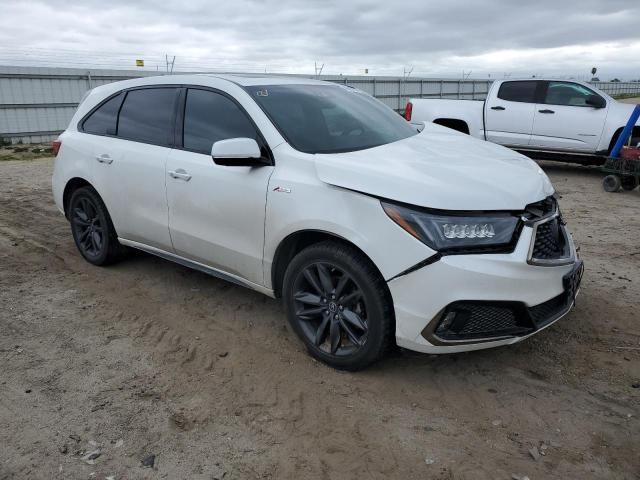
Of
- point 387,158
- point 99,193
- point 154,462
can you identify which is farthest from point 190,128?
point 154,462

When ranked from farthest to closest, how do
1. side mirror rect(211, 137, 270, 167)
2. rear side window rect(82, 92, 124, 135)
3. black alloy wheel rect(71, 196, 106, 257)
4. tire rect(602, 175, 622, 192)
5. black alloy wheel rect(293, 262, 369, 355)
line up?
tire rect(602, 175, 622, 192) → black alloy wheel rect(71, 196, 106, 257) → rear side window rect(82, 92, 124, 135) → side mirror rect(211, 137, 270, 167) → black alloy wheel rect(293, 262, 369, 355)

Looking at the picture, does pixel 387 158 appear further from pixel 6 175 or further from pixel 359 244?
pixel 6 175

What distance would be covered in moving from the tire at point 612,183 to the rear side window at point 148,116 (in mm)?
6951

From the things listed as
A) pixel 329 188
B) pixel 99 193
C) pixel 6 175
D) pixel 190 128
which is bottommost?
pixel 6 175

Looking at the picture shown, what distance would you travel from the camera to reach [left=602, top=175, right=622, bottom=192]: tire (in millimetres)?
8227

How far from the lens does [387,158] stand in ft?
10.9

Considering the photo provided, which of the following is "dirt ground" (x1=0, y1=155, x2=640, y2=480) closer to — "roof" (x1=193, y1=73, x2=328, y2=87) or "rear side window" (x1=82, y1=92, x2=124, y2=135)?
"rear side window" (x1=82, y1=92, x2=124, y2=135)

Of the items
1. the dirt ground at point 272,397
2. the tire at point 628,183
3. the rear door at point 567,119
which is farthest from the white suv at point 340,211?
the rear door at point 567,119

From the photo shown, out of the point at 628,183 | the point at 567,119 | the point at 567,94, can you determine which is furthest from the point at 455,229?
the point at 567,94

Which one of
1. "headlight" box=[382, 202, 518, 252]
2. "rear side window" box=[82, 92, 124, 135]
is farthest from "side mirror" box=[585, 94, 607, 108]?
"rear side window" box=[82, 92, 124, 135]

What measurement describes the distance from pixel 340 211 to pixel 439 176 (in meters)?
0.59

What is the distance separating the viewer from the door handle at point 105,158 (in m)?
4.59

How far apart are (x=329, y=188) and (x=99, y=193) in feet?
8.51

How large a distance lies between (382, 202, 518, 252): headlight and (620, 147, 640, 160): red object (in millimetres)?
6373
